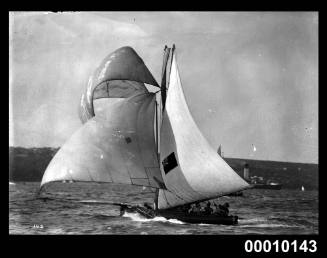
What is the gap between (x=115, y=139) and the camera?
25.8 metres

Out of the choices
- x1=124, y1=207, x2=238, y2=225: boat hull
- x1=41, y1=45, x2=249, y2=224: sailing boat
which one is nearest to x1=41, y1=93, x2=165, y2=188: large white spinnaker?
x1=41, y1=45, x2=249, y2=224: sailing boat

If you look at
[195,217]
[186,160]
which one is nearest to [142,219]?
[195,217]

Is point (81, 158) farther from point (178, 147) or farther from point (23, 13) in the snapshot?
point (23, 13)

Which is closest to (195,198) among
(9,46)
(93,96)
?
(93,96)

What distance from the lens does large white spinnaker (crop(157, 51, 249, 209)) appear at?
26344 mm

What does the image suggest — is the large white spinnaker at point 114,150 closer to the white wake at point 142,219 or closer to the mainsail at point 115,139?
the mainsail at point 115,139

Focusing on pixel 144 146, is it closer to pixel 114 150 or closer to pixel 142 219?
pixel 114 150

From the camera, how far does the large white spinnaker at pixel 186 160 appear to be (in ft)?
86.4

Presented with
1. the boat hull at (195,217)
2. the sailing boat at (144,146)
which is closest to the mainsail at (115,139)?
the sailing boat at (144,146)

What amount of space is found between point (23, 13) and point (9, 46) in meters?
1.65

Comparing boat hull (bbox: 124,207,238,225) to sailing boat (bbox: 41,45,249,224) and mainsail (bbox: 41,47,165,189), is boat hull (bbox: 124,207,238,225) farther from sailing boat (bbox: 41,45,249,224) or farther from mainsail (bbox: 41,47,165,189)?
mainsail (bbox: 41,47,165,189)

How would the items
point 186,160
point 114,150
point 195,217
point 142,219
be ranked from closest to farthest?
point 114,150, point 186,160, point 195,217, point 142,219

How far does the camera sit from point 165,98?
91.1ft

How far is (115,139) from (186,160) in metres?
3.63
